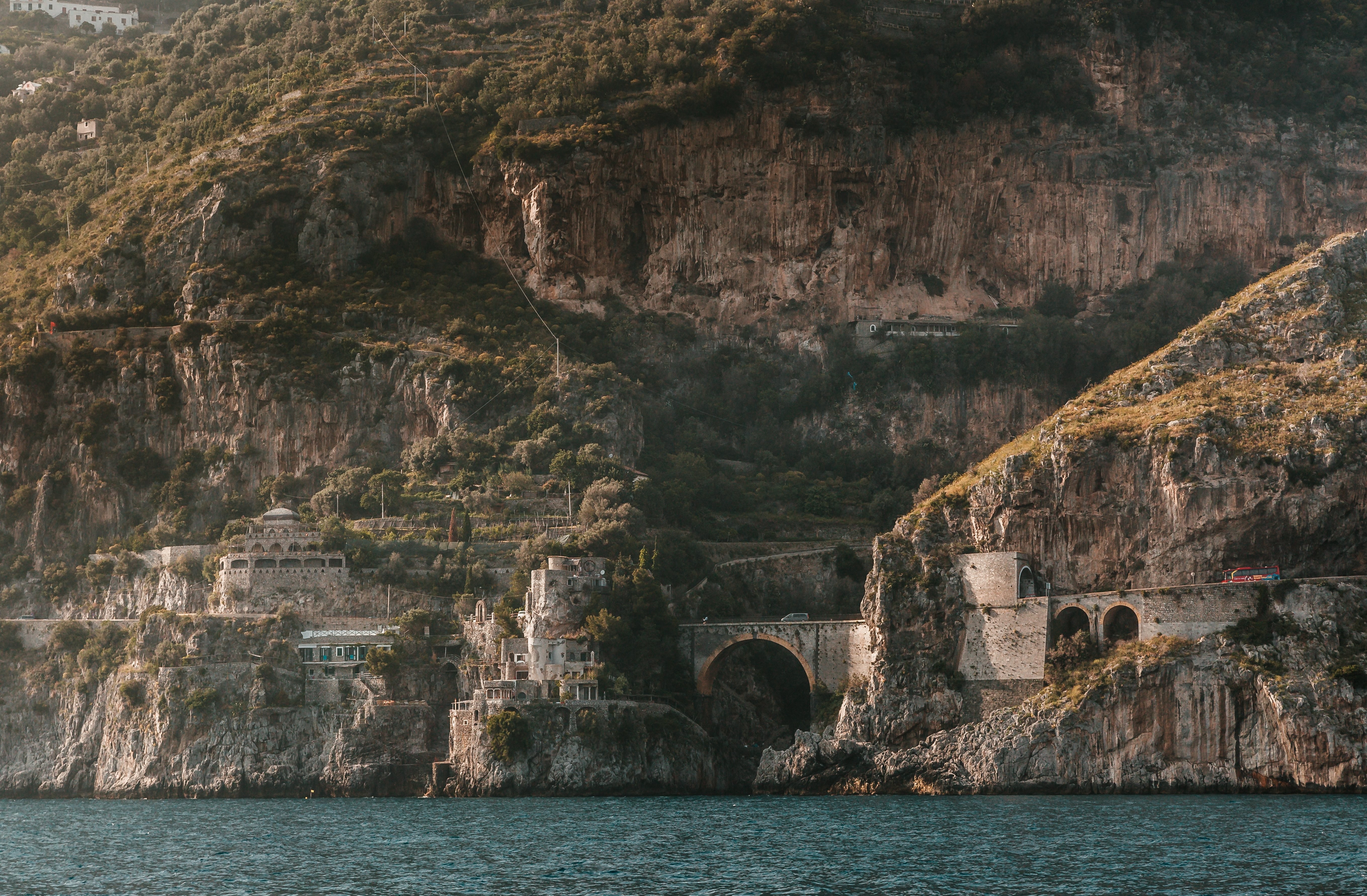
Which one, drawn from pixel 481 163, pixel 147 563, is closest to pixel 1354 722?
pixel 147 563

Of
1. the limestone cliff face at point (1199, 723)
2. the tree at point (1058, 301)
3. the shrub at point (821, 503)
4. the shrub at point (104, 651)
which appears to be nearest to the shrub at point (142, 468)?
the shrub at point (104, 651)

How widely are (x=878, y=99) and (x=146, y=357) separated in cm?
5303

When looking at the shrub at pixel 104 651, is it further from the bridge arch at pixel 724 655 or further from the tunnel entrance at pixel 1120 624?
the tunnel entrance at pixel 1120 624

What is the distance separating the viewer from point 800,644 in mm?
104188

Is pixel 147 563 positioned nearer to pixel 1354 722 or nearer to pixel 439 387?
pixel 439 387

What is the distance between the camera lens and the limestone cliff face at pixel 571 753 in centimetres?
9656

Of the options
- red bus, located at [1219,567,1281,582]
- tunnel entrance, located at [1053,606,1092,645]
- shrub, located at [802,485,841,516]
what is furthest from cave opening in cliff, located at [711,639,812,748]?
red bus, located at [1219,567,1281,582]

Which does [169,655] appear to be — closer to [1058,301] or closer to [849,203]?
[849,203]

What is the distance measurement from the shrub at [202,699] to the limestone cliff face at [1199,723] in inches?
1399

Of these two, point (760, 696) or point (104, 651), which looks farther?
point (760, 696)

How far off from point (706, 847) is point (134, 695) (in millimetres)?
38869

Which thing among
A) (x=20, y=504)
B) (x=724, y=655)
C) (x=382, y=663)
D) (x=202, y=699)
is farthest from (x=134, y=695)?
(x=724, y=655)

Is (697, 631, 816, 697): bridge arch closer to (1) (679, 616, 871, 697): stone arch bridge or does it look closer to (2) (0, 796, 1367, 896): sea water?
(1) (679, 616, 871, 697): stone arch bridge

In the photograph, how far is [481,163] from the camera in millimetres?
139875
